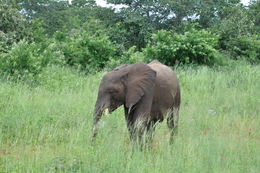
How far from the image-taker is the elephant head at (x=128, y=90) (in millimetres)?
4891

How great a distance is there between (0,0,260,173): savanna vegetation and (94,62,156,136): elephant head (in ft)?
0.88

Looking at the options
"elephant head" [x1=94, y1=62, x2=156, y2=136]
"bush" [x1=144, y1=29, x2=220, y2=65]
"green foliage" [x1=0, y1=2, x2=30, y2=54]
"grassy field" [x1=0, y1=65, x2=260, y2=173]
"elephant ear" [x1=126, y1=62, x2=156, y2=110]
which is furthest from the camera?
"green foliage" [x1=0, y1=2, x2=30, y2=54]

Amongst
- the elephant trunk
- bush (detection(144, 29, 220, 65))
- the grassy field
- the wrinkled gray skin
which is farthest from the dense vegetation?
the elephant trunk

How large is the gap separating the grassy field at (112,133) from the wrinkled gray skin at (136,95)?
0.21 meters

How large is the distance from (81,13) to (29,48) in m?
24.5

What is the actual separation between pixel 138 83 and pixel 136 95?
0.18 metres

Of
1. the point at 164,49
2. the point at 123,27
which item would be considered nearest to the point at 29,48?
the point at 164,49

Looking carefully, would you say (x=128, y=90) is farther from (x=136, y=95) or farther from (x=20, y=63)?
(x=20, y=63)

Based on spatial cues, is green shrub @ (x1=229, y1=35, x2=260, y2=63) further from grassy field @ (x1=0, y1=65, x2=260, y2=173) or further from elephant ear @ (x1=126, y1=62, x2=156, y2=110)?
elephant ear @ (x1=126, y1=62, x2=156, y2=110)

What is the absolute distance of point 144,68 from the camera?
530 centimetres

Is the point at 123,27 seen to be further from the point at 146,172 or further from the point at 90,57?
the point at 146,172

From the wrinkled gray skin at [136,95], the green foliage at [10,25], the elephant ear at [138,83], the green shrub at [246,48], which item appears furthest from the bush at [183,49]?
the elephant ear at [138,83]

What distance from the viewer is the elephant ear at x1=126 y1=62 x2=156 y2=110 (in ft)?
16.5

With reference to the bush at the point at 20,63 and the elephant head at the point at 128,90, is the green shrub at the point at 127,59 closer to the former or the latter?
the bush at the point at 20,63
